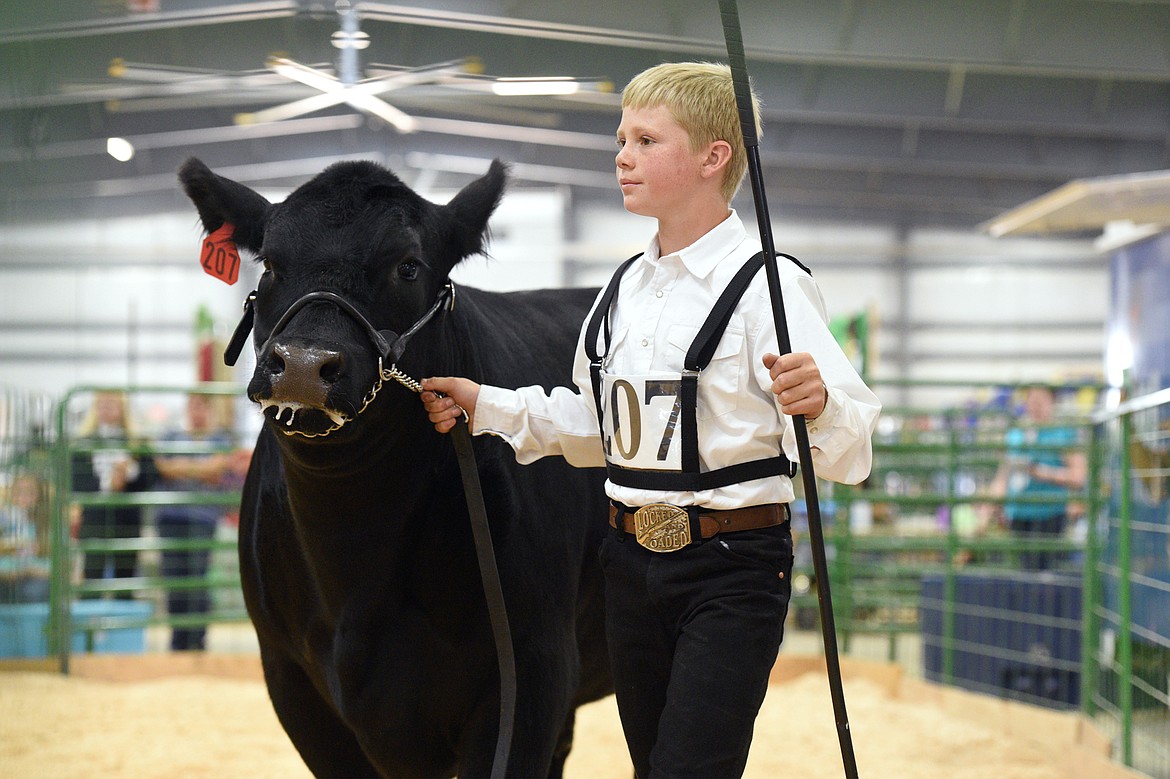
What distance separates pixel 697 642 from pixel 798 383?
17.0 inches

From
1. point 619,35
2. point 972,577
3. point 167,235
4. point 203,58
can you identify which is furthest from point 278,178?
point 972,577

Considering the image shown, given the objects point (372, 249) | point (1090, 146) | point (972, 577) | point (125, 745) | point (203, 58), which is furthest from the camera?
point (1090, 146)

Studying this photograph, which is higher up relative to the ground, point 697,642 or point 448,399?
point 448,399

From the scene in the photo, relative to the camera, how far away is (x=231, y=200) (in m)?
2.43

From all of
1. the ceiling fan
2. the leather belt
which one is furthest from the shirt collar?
the ceiling fan

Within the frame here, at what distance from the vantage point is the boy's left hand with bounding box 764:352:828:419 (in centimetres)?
178

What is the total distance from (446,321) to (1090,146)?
1418cm

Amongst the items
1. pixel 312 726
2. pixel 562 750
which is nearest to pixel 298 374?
pixel 312 726

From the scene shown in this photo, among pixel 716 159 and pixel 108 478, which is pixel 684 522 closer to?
pixel 716 159

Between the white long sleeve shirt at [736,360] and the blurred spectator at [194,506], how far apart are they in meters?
6.30

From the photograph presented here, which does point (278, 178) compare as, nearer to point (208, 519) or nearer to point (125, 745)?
point (208, 519)

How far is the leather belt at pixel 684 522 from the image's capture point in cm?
193

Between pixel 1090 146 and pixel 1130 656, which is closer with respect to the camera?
pixel 1130 656

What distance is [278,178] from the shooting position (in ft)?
53.6
